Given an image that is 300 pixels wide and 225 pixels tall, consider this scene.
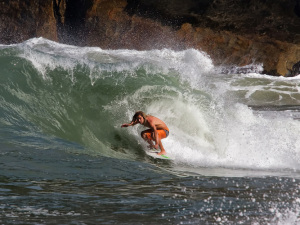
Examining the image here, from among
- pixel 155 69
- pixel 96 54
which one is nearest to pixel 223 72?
pixel 96 54

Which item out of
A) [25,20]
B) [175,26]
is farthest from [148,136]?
[25,20]

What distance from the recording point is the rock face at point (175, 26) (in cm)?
2236

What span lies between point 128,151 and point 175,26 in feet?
51.8

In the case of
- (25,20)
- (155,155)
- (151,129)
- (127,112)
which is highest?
(25,20)

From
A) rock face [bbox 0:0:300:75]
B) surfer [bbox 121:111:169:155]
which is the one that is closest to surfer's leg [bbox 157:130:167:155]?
surfer [bbox 121:111:169:155]

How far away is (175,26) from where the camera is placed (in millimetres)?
22781

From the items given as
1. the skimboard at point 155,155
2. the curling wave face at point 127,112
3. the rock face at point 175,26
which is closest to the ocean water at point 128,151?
the curling wave face at point 127,112

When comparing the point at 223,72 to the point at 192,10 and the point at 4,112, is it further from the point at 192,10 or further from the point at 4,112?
Answer: the point at 4,112

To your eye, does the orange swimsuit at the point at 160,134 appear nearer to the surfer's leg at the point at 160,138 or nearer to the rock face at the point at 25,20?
the surfer's leg at the point at 160,138

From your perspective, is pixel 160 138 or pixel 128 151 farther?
pixel 160 138

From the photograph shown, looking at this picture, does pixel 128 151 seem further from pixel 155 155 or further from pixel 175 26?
pixel 175 26

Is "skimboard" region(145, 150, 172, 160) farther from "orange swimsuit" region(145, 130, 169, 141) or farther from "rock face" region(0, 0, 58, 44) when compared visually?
"rock face" region(0, 0, 58, 44)

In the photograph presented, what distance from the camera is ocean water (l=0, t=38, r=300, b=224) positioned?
4125 millimetres

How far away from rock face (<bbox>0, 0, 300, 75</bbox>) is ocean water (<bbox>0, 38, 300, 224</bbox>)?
9559 mm
